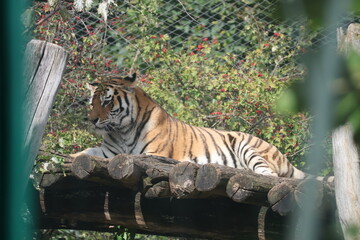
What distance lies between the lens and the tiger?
4184mm

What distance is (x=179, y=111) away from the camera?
5.31m

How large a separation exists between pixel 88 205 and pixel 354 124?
3371 millimetres

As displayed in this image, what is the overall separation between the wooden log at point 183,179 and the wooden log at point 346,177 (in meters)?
0.63

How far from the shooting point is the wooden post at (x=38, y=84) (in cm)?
202

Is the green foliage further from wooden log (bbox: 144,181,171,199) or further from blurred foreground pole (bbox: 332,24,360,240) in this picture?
blurred foreground pole (bbox: 332,24,360,240)

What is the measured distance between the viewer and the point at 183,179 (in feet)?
9.55

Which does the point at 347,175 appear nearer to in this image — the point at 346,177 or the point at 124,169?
the point at 346,177

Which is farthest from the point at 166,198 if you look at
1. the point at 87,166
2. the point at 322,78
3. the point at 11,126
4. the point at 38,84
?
the point at 322,78

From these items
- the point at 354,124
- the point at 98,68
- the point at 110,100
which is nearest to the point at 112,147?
the point at 110,100

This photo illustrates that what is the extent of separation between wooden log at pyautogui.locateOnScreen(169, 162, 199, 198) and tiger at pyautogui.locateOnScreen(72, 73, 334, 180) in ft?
3.89

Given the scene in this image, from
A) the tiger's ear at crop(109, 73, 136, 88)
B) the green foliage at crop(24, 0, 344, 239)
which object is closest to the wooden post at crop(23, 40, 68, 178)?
the tiger's ear at crop(109, 73, 136, 88)

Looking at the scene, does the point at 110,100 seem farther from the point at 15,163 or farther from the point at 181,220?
the point at 15,163

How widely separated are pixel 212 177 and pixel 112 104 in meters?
1.57

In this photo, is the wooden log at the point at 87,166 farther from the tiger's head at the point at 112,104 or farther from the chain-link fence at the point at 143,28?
the chain-link fence at the point at 143,28
